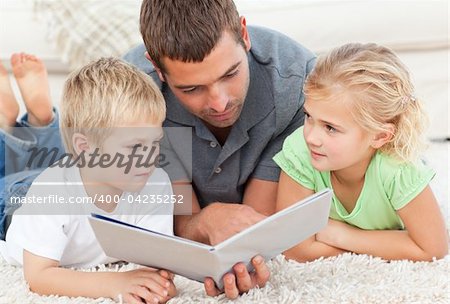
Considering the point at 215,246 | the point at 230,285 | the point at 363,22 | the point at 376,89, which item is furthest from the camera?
the point at 363,22

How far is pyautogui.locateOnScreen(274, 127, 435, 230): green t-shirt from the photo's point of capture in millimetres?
1404

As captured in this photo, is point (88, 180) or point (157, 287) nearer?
point (157, 287)

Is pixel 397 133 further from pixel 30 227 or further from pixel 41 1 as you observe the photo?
pixel 41 1

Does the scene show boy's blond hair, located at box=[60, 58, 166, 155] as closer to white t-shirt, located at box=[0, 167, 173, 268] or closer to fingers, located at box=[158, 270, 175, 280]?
white t-shirt, located at box=[0, 167, 173, 268]

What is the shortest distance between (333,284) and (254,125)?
46 centimetres

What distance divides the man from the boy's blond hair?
0.07 metres

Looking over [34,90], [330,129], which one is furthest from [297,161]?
[34,90]

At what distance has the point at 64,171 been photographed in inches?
56.7

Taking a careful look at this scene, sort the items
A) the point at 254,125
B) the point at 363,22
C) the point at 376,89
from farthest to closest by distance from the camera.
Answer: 1. the point at 363,22
2. the point at 254,125
3. the point at 376,89

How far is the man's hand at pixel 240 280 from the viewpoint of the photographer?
1220 millimetres

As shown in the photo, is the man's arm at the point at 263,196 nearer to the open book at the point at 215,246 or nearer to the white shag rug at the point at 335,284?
the white shag rug at the point at 335,284

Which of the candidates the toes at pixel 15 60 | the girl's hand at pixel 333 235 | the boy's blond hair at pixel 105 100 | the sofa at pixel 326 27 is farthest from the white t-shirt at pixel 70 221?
the sofa at pixel 326 27

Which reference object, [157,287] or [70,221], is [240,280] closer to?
[157,287]

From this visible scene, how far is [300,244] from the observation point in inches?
57.1
